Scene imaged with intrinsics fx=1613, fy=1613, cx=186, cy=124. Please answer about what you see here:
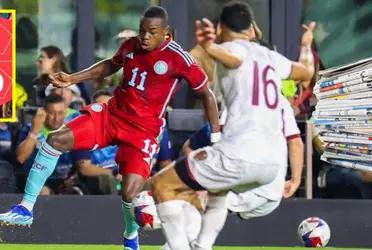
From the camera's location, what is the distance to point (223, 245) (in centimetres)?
1507

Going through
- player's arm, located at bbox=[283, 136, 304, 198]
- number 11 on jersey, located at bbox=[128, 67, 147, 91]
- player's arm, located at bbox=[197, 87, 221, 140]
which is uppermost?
number 11 on jersey, located at bbox=[128, 67, 147, 91]

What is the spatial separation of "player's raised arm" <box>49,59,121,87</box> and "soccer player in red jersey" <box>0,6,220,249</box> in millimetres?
11

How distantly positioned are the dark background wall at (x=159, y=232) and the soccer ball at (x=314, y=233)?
2.75 ft

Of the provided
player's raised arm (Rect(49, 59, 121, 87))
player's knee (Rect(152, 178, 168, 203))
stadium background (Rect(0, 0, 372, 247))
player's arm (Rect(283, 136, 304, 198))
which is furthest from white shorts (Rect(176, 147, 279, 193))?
stadium background (Rect(0, 0, 372, 247))

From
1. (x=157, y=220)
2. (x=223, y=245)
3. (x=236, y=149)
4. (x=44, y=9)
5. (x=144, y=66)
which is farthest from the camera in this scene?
(x=44, y=9)

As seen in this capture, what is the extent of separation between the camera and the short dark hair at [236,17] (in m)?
10.5

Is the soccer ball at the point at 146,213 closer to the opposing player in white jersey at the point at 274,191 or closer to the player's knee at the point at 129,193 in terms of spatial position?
the opposing player in white jersey at the point at 274,191

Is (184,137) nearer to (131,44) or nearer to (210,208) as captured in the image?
(131,44)

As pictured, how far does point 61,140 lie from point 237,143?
7.33ft

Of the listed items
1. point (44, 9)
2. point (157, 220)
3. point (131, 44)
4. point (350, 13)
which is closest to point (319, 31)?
point (350, 13)

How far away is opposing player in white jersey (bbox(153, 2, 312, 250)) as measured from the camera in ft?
34.0

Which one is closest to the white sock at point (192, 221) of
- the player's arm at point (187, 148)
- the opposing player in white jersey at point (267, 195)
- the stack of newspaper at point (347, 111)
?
the opposing player in white jersey at point (267, 195)

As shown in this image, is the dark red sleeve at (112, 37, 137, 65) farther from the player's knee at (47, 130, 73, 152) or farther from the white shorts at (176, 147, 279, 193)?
the white shorts at (176, 147, 279, 193)

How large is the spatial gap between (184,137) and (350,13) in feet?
7.08
